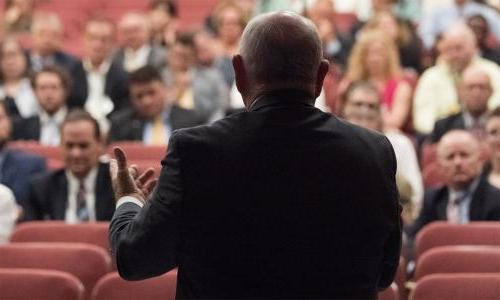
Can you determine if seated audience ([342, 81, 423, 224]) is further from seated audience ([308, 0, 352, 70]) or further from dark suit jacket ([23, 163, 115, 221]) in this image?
seated audience ([308, 0, 352, 70])

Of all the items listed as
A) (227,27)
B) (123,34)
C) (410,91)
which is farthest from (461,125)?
(123,34)

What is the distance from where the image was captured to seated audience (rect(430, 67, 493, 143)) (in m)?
6.65

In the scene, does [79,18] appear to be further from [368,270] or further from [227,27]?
[368,270]

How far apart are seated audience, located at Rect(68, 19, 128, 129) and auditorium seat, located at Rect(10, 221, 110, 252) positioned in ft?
10.5

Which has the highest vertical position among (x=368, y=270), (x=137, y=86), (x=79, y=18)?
(x=368, y=270)

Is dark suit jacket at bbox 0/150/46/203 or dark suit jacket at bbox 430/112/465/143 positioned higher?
dark suit jacket at bbox 430/112/465/143

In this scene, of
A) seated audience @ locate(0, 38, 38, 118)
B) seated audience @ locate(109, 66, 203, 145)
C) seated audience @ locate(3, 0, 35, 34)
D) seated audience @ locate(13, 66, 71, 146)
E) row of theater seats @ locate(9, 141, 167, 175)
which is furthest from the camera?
seated audience @ locate(3, 0, 35, 34)

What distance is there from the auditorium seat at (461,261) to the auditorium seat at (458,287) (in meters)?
0.37

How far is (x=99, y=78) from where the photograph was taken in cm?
852

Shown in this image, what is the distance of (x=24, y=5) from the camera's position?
9883 millimetres

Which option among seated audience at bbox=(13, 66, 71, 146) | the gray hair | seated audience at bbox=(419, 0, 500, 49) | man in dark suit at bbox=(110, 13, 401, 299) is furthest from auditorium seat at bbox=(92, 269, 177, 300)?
seated audience at bbox=(419, 0, 500, 49)

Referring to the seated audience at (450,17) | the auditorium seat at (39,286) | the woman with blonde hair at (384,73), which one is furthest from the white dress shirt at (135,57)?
the auditorium seat at (39,286)

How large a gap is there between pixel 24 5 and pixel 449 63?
13.3ft

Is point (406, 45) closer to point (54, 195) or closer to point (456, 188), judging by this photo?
point (456, 188)
